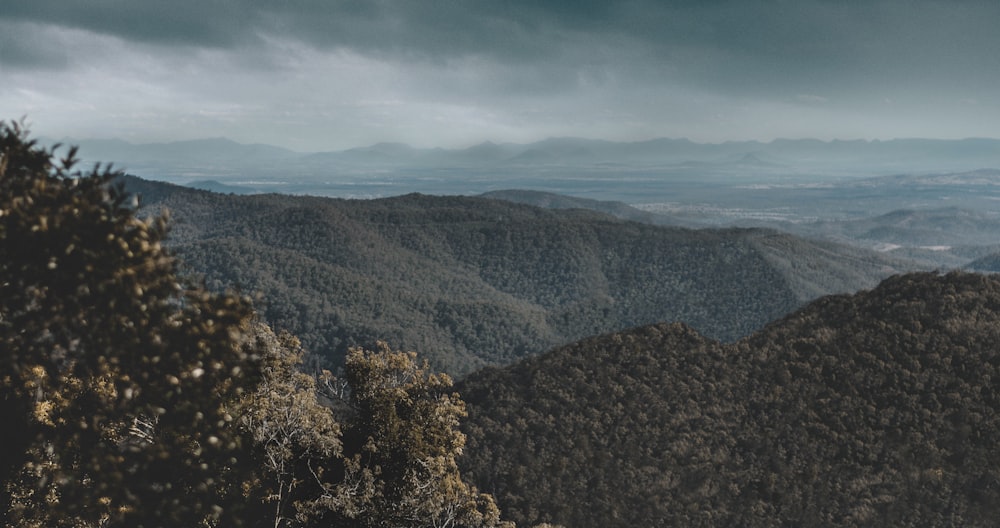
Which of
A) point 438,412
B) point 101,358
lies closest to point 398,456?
point 438,412

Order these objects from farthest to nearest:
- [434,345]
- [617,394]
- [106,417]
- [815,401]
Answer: [434,345] → [617,394] → [815,401] → [106,417]

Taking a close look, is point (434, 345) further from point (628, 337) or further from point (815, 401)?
point (815, 401)

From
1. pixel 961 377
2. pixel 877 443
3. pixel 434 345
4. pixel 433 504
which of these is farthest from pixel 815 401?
pixel 434 345

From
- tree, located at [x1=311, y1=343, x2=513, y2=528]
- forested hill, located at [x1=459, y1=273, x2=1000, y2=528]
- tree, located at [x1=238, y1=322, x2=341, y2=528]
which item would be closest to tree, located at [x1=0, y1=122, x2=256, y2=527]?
tree, located at [x1=238, y1=322, x2=341, y2=528]

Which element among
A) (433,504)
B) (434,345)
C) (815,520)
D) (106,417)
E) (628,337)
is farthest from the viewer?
(434,345)

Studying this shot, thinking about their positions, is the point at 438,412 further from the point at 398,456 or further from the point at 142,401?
the point at 142,401

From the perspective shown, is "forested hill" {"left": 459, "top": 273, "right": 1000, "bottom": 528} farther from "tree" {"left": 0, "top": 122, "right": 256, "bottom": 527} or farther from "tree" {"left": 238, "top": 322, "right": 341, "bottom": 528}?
"tree" {"left": 0, "top": 122, "right": 256, "bottom": 527}
